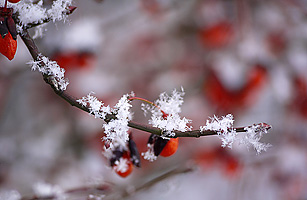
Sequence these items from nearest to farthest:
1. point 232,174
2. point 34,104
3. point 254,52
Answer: point 254,52 < point 232,174 < point 34,104

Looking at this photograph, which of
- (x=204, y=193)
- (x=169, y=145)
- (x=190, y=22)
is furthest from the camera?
(x=204, y=193)

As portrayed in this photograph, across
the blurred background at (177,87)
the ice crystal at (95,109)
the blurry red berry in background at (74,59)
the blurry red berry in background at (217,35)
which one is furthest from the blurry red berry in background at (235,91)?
the ice crystal at (95,109)

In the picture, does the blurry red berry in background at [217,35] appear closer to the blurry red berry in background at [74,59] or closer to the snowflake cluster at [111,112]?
the blurry red berry in background at [74,59]

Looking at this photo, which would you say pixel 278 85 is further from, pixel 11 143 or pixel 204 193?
pixel 11 143

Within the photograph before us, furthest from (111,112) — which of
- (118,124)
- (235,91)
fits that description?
(235,91)

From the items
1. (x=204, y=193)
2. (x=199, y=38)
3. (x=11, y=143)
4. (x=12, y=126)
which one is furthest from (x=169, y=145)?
(x=204, y=193)

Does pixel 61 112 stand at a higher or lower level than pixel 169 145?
higher
